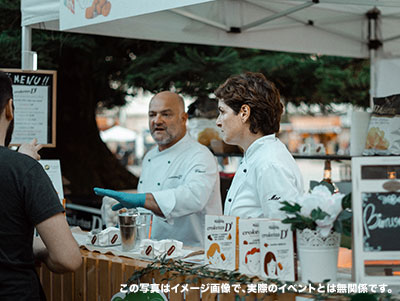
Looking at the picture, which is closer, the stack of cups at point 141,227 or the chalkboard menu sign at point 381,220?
the chalkboard menu sign at point 381,220

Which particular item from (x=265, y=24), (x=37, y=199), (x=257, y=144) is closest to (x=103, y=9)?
(x=257, y=144)

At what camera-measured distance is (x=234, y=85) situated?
2.41 metres

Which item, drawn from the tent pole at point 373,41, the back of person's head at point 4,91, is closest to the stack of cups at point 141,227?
the back of person's head at point 4,91

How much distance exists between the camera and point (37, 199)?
1729mm

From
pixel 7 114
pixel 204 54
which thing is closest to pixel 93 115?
pixel 204 54

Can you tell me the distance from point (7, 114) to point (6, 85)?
10cm

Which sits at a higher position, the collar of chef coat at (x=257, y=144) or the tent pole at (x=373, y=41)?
the tent pole at (x=373, y=41)

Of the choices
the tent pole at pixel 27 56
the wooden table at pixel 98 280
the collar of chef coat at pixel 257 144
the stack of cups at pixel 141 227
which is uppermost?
the tent pole at pixel 27 56

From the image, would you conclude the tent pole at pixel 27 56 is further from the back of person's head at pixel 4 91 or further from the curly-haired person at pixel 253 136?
A: the back of person's head at pixel 4 91

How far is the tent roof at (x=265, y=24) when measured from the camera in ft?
13.0

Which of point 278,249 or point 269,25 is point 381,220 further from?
point 269,25

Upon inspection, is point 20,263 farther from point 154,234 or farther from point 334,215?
point 154,234

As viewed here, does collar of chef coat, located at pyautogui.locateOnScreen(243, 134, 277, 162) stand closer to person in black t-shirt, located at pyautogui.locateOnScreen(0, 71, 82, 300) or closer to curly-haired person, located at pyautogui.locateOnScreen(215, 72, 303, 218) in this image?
curly-haired person, located at pyautogui.locateOnScreen(215, 72, 303, 218)

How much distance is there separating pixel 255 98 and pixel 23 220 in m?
1.10
